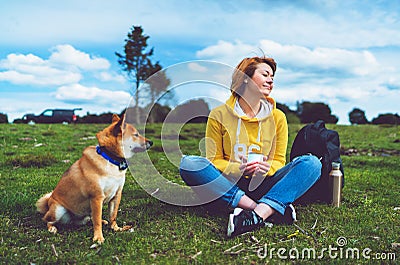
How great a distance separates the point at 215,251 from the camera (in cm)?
403

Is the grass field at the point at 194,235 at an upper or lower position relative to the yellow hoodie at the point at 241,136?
lower

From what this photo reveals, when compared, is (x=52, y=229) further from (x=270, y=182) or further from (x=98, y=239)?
(x=270, y=182)

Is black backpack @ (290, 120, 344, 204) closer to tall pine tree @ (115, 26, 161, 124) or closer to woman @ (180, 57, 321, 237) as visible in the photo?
woman @ (180, 57, 321, 237)

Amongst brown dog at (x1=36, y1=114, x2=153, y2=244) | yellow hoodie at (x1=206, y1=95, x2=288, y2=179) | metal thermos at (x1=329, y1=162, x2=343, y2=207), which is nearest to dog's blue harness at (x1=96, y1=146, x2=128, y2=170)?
brown dog at (x1=36, y1=114, x2=153, y2=244)

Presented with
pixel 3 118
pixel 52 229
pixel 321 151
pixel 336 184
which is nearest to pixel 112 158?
pixel 52 229

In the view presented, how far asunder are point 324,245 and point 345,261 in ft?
1.25

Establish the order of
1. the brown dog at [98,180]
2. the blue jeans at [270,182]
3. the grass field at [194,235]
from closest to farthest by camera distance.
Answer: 1. the grass field at [194,235]
2. the brown dog at [98,180]
3. the blue jeans at [270,182]

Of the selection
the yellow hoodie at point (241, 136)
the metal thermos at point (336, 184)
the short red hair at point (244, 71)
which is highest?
the short red hair at point (244, 71)

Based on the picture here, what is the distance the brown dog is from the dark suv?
910 inches

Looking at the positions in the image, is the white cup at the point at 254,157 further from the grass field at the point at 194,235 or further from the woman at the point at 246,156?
the grass field at the point at 194,235

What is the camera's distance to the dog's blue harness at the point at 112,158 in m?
4.52

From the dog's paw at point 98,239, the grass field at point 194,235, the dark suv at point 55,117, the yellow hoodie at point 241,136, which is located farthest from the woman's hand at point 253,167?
the dark suv at point 55,117

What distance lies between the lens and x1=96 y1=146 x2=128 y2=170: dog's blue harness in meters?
4.52

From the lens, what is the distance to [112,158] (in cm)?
452
